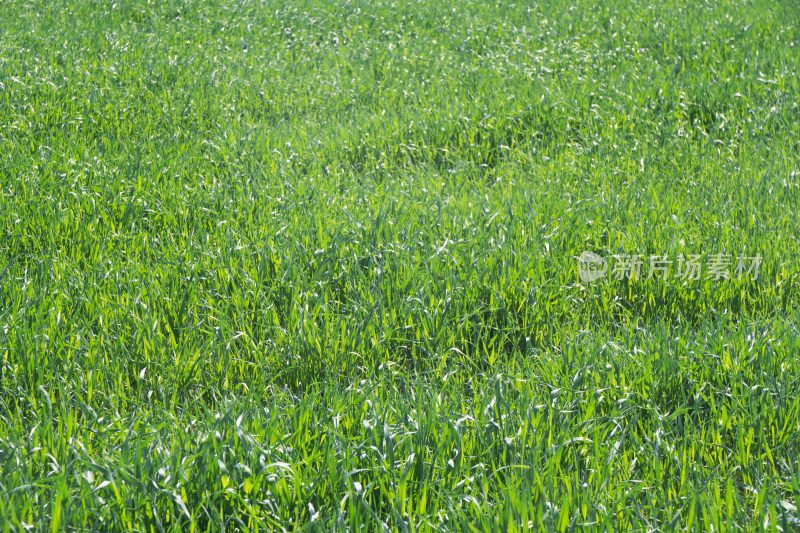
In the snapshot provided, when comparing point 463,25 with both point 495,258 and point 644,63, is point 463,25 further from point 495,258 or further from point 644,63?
point 495,258

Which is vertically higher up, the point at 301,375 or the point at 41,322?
the point at 41,322

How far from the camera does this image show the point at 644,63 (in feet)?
25.6

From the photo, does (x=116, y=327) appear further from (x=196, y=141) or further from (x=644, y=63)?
(x=644, y=63)

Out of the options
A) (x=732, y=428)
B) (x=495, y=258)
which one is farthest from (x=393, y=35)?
(x=732, y=428)

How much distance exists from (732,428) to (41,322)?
269 centimetres

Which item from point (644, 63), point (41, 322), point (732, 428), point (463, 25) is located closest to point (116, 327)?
point (41, 322)

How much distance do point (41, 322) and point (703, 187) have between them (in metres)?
4.00

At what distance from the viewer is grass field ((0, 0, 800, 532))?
2002mm

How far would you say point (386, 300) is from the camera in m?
3.22

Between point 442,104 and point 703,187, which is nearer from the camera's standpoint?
point 703,187

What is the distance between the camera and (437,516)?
196 cm

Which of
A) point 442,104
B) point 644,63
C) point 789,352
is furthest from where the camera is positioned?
point 644,63

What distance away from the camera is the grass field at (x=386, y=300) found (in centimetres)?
200

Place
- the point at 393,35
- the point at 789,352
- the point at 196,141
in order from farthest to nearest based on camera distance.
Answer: the point at 393,35 → the point at 196,141 → the point at 789,352
